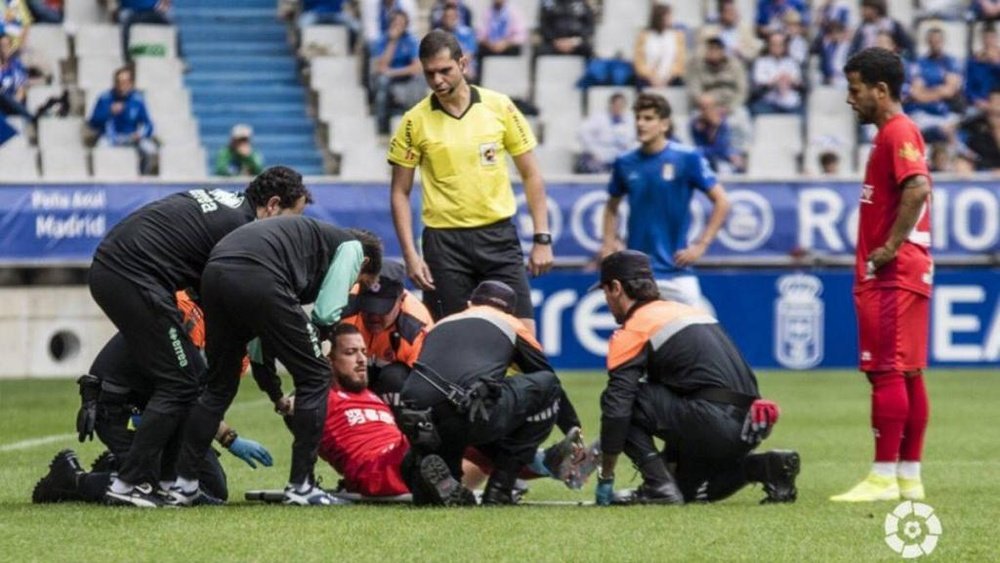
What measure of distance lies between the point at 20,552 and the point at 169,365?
1.79 meters

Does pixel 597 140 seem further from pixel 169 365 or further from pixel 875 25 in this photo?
pixel 169 365

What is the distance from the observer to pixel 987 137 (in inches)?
922

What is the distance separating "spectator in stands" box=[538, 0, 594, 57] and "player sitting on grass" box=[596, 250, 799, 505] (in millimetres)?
14016

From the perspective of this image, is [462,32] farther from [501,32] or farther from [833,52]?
[833,52]

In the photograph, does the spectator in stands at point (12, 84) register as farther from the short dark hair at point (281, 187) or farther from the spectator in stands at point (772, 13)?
the short dark hair at point (281, 187)

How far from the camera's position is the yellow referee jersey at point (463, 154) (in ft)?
39.3

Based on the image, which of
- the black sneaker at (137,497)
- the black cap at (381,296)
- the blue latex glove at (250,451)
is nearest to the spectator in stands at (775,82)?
the black cap at (381,296)

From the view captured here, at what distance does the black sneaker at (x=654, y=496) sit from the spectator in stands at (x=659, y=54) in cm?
1393

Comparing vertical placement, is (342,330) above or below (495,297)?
below

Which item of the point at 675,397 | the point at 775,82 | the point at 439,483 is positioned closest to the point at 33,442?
the point at 439,483

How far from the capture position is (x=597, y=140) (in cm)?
2267

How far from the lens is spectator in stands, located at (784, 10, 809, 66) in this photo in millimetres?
24531

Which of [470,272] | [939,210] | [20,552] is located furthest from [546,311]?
[20,552]

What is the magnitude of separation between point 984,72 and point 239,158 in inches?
336
